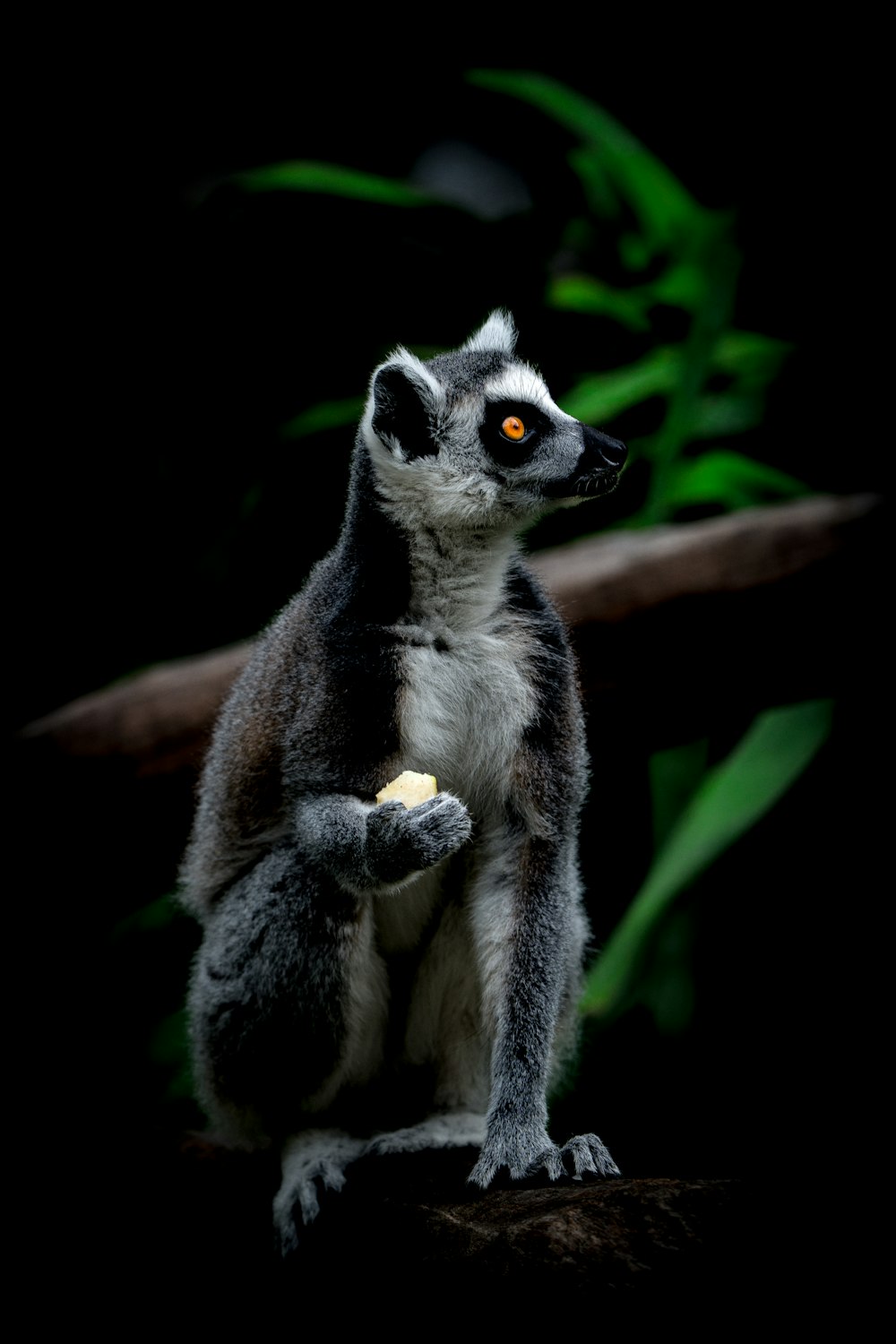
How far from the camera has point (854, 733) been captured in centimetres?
459

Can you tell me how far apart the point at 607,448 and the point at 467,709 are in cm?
61

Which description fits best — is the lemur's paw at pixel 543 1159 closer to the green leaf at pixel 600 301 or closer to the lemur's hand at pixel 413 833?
the lemur's hand at pixel 413 833

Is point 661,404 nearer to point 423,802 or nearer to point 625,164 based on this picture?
point 625,164

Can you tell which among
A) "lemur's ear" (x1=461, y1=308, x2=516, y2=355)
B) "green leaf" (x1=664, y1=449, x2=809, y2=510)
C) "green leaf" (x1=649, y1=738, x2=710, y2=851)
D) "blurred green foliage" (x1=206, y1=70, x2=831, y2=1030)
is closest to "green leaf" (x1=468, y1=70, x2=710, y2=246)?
"blurred green foliage" (x1=206, y1=70, x2=831, y2=1030)

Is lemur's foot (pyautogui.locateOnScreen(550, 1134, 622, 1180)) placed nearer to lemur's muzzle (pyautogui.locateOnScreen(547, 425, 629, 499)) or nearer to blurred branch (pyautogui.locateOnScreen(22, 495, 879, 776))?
lemur's muzzle (pyautogui.locateOnScreen(547, 425, 629, 499))

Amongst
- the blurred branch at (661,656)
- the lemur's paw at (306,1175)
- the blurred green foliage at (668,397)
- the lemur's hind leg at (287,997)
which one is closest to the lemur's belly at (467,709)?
the lemur's hind leg at (287,997)

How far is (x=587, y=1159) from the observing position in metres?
2.07

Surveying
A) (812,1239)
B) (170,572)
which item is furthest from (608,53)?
(812,1239)

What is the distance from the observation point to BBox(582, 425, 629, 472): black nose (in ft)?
7.54

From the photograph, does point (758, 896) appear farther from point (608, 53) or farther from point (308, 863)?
point (608, 53)

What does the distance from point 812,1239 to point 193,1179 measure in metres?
1.52

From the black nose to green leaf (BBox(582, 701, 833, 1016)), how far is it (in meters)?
2.10

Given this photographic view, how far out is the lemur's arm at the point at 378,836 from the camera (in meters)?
2.09

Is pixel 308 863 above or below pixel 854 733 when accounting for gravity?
below
